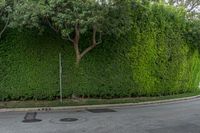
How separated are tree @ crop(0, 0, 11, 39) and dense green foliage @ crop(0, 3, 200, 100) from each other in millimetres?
430

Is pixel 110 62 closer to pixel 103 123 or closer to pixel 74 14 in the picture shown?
pixel 74 14

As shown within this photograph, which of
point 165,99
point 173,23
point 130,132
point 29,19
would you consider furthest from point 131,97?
point 130,132

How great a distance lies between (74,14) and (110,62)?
13.7 ft

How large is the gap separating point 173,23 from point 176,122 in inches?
436

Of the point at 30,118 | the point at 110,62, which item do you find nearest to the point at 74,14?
the point at 110,62

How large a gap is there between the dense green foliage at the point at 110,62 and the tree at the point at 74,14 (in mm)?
1681

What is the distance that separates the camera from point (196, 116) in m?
11.4

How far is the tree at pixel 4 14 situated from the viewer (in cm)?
1360

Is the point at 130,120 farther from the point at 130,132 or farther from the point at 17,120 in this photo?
the point at 17,120

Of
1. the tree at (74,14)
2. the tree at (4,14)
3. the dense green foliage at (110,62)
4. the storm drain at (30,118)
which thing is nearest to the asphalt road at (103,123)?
the storm drain at (30,118)

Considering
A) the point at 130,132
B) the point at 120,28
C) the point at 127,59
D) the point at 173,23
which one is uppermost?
the point at 173,23

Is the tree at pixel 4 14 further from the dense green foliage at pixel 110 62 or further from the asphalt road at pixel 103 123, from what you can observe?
the asphalt road at pixel 103 123

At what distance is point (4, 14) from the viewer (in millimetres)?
14195

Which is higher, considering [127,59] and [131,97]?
[127,59]
